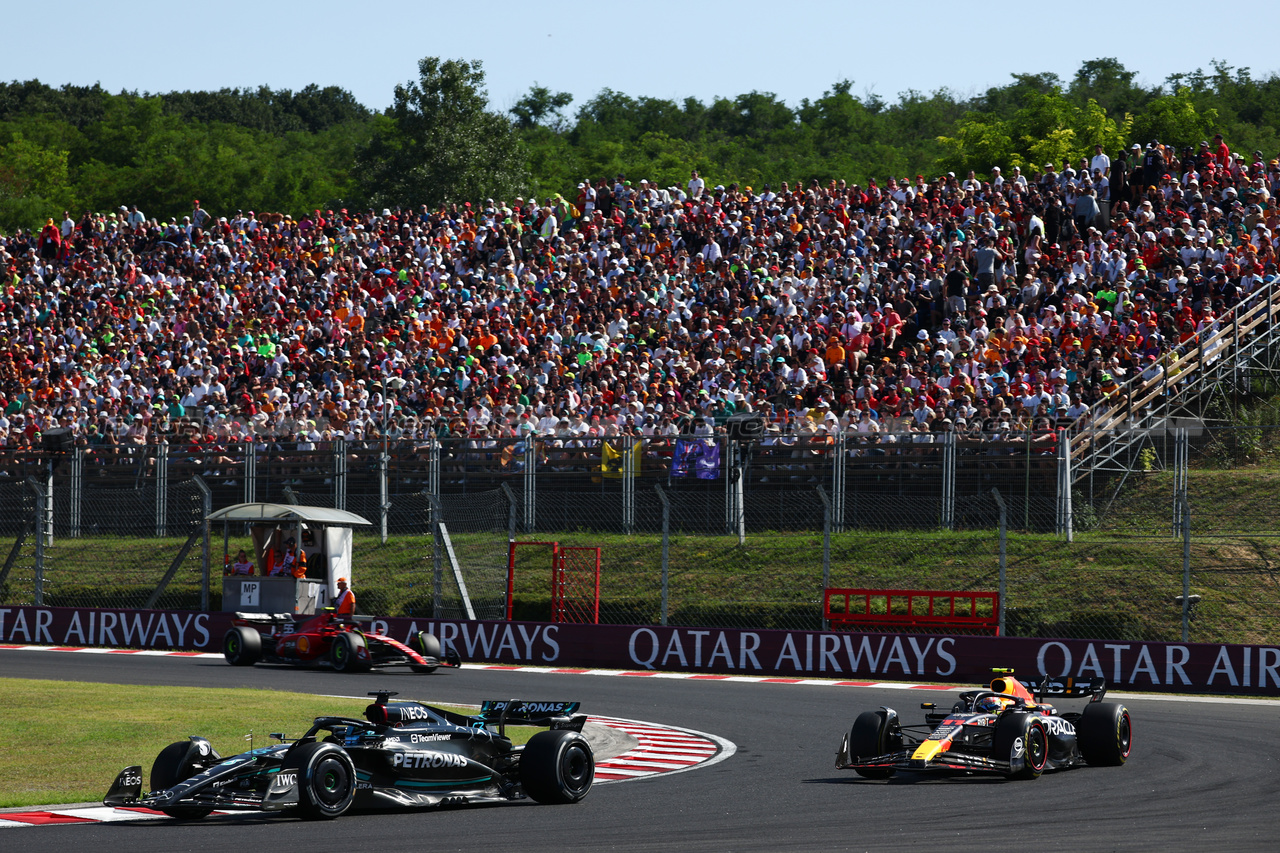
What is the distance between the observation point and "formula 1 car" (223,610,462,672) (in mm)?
20203

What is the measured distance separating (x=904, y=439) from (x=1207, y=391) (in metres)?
5.31

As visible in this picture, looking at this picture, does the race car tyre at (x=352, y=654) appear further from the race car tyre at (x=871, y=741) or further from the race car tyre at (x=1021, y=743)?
the race car tyre at (x=1021, y=743)

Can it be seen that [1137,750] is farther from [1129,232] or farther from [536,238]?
[536,238]

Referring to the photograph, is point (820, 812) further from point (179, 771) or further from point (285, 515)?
point (285, 515)

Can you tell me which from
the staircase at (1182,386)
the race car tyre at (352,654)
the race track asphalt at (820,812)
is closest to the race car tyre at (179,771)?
the race track asphalt at (820,812)

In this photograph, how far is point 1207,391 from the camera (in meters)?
24.2

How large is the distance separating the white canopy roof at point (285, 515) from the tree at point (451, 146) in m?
37.4

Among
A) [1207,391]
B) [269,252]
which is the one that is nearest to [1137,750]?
Answer: [1207,391]

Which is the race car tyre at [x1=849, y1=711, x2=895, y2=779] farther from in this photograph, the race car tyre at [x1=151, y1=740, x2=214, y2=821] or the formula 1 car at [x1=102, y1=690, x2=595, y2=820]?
the race car tyre at [x1=151, y1=740, x2=214, y2=821]

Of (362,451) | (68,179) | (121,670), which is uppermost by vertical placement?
(68,179)

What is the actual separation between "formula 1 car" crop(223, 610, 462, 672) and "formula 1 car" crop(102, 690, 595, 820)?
9600 millimetres

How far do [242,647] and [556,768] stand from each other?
38.8ft

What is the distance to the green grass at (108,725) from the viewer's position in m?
10.8

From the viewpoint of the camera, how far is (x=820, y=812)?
9898mm
